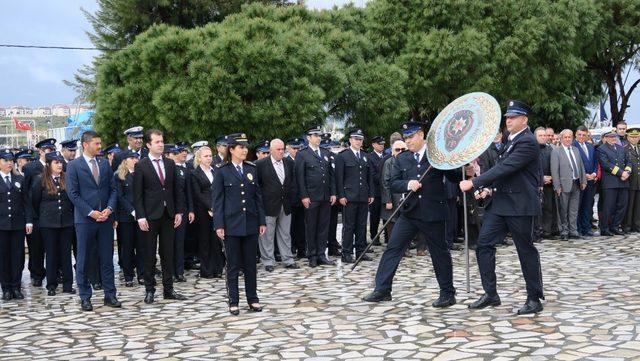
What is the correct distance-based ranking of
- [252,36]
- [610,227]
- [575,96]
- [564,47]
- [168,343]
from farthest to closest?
[575,96] < [564,47] < [252,36] < [610,227] < [168,343]

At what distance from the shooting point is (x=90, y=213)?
9.36 metres

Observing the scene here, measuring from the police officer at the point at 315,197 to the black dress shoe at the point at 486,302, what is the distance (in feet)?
13.8

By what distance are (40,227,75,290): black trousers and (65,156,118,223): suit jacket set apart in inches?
45.7

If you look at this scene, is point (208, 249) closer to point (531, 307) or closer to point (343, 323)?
point (343, 323)

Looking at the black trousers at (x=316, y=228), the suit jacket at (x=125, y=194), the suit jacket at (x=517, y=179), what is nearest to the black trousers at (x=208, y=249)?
the suit jacket at (x=125, y=194)

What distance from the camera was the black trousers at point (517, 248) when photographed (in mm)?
8055

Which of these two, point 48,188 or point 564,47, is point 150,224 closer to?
point 48,188

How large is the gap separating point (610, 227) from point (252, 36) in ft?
29.9

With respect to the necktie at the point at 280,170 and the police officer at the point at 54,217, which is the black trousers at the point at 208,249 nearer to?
the necktie at the point at 280,170

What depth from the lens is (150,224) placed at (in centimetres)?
955

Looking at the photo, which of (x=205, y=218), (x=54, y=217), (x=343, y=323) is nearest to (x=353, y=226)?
(x=205, y=218)

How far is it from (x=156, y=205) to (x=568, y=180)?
8.19 meters

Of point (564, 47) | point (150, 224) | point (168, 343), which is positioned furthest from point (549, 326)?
point (564, 47)

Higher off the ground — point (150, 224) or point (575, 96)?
point (575, 96)
